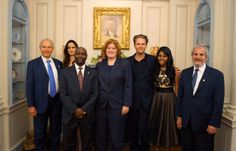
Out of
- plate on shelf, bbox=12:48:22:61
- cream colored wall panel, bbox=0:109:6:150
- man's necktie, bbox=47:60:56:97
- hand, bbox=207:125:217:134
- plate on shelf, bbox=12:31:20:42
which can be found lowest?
cream colored wall panel, bbox=0:109:6:150

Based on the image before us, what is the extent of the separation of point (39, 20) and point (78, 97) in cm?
205

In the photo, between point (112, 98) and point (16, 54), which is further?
point (16, 54)

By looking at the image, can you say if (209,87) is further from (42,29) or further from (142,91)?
(42,29)

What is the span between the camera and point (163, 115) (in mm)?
3520

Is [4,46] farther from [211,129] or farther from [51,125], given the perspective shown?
[211,129]

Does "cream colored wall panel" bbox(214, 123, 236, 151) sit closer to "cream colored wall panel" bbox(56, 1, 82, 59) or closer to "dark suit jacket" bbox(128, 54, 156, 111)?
"dark suit jacket" bbox(128, 54, 156, 111)

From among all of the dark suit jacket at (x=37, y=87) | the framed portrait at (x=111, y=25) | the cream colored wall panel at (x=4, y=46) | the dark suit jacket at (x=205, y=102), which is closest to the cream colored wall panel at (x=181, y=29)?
the framed portrait at (x=111, y=25)

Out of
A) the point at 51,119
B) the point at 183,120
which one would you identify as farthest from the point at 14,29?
the point at 183,120

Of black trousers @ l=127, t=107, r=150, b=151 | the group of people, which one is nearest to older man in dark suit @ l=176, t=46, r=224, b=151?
the group of people

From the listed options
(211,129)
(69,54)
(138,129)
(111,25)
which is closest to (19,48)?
(69,54)

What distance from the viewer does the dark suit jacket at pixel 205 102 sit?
280 cm

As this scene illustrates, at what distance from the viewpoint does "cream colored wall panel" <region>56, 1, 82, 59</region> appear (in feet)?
15.5

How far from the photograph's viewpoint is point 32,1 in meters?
4.57

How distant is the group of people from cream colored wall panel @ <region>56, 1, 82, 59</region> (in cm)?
115
